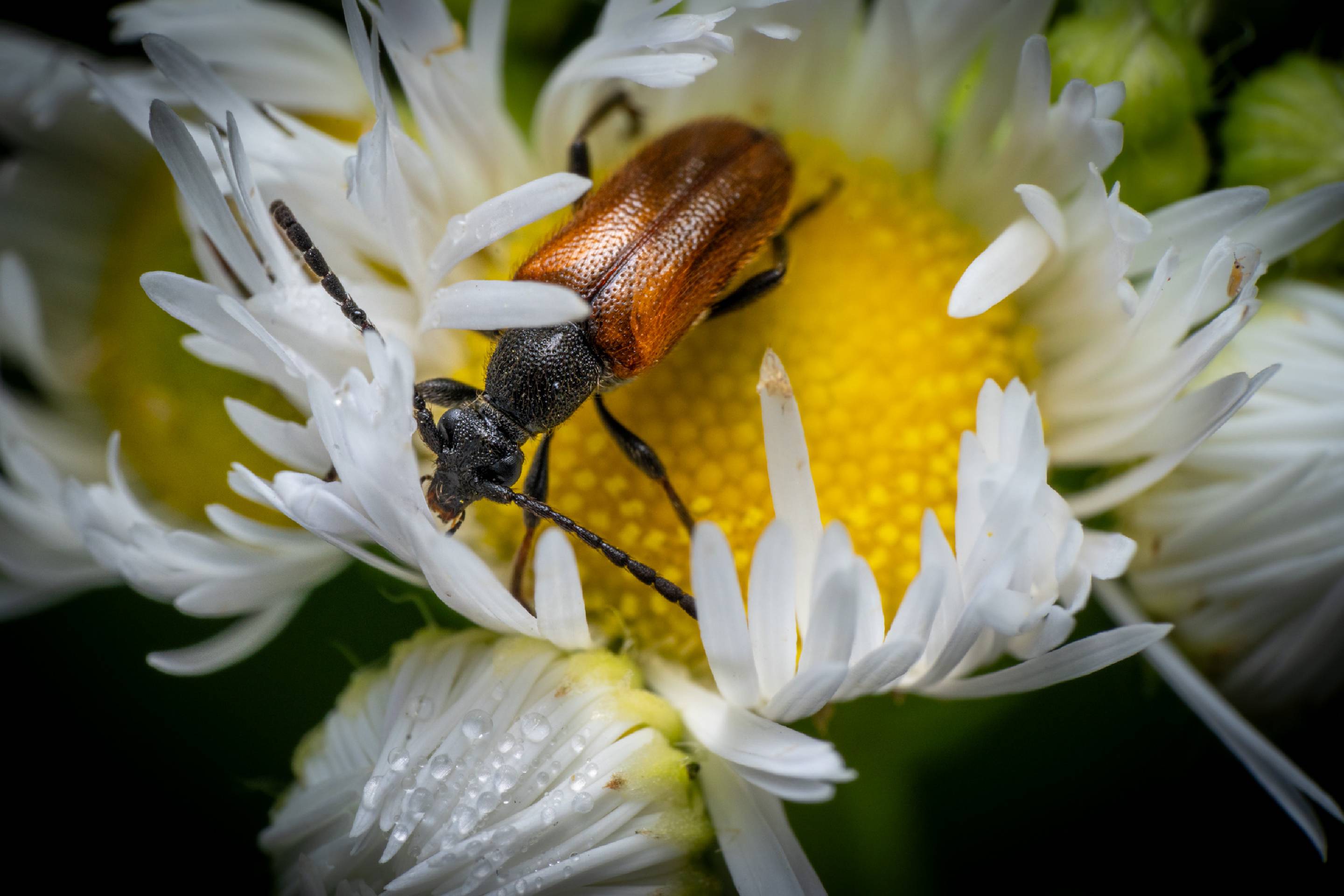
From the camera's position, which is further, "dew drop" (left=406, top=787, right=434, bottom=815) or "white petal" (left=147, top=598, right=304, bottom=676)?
"white petal" (left=147, top=598, right=304, bottom=676)

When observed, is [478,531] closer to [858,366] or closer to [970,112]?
[858,366]

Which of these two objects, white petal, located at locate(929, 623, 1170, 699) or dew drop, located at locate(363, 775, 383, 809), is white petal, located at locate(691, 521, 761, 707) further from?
dew drop, located at locate(363, 775, 383, 809)

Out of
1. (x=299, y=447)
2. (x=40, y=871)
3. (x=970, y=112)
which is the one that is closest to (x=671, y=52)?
(x=970, y=112)

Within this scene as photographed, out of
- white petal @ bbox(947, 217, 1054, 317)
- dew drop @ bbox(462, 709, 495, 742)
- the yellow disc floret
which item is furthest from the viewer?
the yellow disc floret

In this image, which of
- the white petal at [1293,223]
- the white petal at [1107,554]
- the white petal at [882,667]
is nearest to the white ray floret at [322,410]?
the white petal at [882,667]

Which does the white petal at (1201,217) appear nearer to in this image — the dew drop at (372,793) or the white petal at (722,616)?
the white petal at (722,616)

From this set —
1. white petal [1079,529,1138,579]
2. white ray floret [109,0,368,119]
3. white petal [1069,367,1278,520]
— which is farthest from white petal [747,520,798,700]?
white ray floret [109,0,368,119]

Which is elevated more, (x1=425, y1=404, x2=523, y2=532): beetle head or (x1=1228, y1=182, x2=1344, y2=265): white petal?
(x1=1228, y1=182, x2=1344, y2=265): white petal

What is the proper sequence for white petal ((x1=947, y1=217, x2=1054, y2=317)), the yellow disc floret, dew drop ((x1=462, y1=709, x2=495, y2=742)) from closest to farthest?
dew drop ((x1=462, y1=709, x2=495, y2=742))
white petal ((x1=947, y1=217, x2=1054, y2=317))
the yellow disc floret
